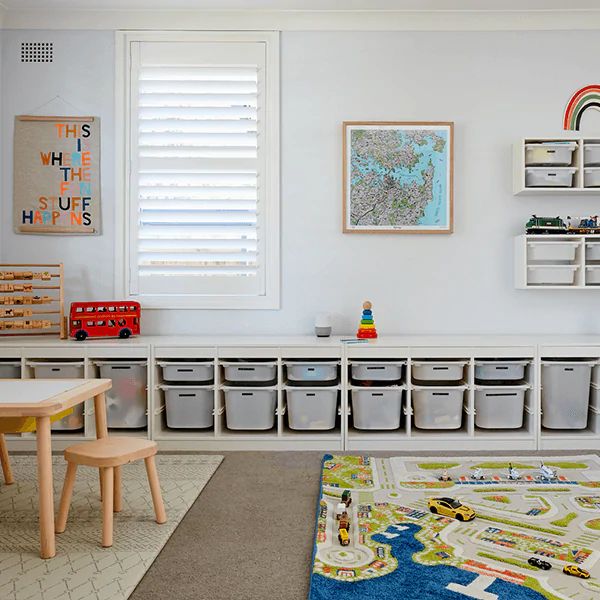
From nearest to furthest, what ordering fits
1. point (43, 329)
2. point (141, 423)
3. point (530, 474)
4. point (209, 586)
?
point (209, 586) < point (530, 474) < point (141, 423) < point (43, 329)

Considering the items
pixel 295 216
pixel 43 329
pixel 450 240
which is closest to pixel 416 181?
pixel 450 240

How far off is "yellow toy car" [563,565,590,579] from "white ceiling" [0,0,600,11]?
3.32 metres

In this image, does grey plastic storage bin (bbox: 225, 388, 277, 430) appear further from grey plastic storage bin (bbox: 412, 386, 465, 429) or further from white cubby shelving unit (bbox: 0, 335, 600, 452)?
grey plastic storage bin (bbox: 412, 386, 465, 429)

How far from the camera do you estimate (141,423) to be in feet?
11.8

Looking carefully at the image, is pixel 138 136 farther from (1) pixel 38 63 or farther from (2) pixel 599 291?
(2) pixel 599 291

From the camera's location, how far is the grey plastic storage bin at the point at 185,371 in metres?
3.54

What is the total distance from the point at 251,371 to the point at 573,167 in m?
2.42

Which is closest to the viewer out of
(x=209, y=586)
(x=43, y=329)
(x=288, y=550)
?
(x=209, y=586)

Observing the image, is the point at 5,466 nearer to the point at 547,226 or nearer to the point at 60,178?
the point at 60,178

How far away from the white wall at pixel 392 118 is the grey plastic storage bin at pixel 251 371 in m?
0.50

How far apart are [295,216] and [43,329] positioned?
183 cm

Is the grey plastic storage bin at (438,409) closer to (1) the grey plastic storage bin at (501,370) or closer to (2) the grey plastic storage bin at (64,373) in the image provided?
(1) the grey plastic storage bin at (501,370)

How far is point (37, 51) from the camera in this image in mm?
3990

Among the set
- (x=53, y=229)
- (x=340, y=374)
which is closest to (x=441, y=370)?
(x=340, y=374)
